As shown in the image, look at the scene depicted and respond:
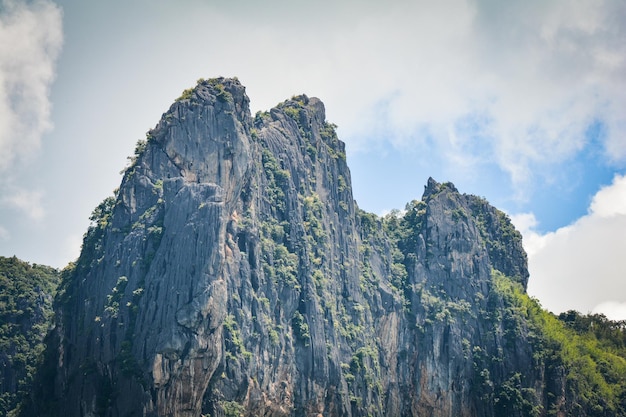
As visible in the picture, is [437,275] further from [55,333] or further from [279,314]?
[55,333]

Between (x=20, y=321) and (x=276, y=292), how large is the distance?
111 ft

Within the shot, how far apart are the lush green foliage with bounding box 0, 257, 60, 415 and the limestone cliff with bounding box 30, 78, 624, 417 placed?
1956cm

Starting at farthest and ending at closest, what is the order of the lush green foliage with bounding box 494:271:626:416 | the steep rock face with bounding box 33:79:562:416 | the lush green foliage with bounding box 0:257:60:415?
the lush green foliage with bounding box 494:271:626:416, the lush green foliage with bounding box 0:257:60:415, the steep rock face with bounding box 33:79:562:416

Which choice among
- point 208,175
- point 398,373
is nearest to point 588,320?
point 398,373

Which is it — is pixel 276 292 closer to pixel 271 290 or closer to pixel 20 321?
pixel 271 290

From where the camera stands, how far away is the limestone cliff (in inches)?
2474

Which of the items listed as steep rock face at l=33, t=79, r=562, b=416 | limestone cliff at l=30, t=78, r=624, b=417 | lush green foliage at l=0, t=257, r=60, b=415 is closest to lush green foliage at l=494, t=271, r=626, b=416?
limestone cliff at l=30, t=78, r=624, b=417

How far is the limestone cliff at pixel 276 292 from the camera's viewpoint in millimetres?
62844

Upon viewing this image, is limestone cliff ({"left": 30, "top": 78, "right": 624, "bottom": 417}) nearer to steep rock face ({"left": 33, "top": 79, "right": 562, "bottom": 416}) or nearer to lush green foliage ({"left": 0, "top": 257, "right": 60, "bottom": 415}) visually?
steep rock face ({"left": 33, "top": 79, "right": 562, "bottom": 416})

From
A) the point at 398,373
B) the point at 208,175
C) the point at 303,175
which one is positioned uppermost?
the point at 303,175

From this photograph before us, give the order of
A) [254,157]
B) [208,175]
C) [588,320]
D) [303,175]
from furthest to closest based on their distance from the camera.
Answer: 1. [588,320]
2. [303,175]
3. [254,157]
4. [208,175]

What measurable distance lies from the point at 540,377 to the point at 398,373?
15.0 meters

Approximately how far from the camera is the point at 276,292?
73000 mm

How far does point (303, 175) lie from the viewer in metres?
85.0
